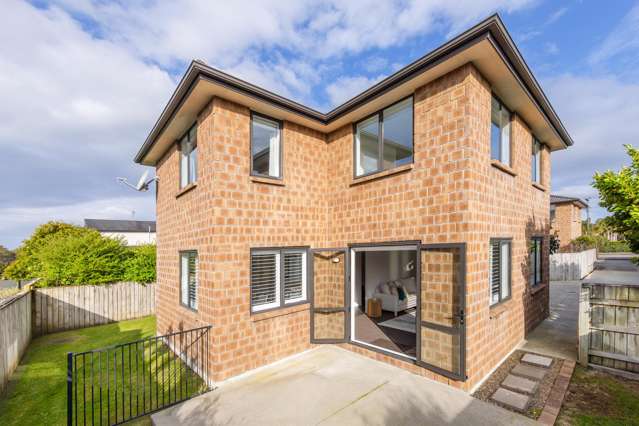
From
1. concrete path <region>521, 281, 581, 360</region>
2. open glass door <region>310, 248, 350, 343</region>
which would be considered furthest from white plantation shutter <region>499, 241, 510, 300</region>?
→ open glass door <region>310, 248, 350, 343</region>

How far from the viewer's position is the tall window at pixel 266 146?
5912mm

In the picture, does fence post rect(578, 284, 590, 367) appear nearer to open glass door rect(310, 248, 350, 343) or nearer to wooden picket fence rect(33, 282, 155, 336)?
open glass door rect(310, 248, 350, 343)

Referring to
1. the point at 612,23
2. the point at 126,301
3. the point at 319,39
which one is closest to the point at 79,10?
the point at 319,39

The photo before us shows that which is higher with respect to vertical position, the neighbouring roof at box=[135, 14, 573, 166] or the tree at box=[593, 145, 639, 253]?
the neighbouring roof at box=[135, 14, 573, 166]

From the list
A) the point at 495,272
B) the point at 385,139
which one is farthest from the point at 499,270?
the point at 385,139

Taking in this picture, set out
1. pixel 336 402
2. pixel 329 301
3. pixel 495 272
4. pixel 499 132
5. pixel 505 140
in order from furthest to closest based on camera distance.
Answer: pixel 329 301 → pixel 505 140 → pixel 499 132 → pixel 495 272 → pixel 336 402

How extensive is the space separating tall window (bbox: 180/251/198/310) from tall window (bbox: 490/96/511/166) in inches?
265

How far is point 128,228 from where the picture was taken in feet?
149

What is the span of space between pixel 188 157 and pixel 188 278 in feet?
9.82

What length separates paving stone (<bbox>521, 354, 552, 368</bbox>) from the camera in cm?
530

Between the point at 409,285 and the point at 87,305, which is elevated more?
the point at 409,285

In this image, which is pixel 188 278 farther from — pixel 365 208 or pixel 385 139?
pixel 385 139

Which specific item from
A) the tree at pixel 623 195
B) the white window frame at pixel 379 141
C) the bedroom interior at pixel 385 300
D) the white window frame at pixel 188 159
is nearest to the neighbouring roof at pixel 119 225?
the white window frame at pixel 188 159

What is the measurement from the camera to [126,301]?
34.7ft
